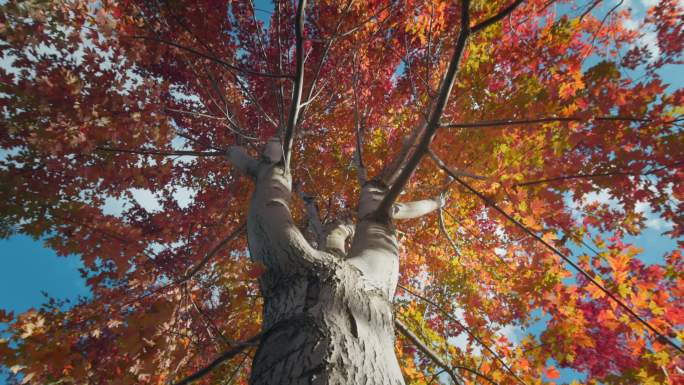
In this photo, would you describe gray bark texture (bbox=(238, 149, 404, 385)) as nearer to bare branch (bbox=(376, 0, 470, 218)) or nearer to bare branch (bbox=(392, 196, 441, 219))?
bare branch (bbox=(376, 0, 470, 218))

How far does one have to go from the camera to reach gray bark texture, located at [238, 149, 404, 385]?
109cm

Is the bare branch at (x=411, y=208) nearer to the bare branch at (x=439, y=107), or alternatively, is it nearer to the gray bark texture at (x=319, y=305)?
the bare branch at (x=439, y=107)

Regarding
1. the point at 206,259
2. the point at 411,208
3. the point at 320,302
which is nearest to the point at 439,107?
the point at 320,302

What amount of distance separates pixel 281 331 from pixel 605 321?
12.1ft

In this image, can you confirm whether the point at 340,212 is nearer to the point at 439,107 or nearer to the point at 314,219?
the point at 314,219

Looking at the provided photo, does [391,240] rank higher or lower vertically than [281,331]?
higher

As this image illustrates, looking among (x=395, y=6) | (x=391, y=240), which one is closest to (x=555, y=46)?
(x=395, y=6)

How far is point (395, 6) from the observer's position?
4098 mm

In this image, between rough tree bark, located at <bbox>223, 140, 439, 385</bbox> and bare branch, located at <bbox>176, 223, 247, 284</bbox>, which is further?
bare branch, located at <bbox>176, 223, 247, 284</bbox>

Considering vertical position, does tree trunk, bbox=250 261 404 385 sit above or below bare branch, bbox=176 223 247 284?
below

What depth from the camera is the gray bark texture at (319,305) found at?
1094 mm

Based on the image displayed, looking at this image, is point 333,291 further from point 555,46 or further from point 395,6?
point 395,6

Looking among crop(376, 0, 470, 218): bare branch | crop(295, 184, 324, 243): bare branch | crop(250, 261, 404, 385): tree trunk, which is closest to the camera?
crop(250, 261, 404, 385): tree trunk

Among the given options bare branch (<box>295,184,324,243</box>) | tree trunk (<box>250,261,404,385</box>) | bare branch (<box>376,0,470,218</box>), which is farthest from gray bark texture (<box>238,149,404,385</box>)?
bare branch (<box>295,184,324,243</box>)
